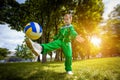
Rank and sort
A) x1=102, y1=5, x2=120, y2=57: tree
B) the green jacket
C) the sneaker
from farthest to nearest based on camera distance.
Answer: x1=102, y1=5, x2=120, y2=57: tree
the green jacket
the sneaker

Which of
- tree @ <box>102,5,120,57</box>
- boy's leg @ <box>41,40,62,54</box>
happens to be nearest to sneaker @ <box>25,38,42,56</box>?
boy's leg @ <box>41,40,62,54</box>

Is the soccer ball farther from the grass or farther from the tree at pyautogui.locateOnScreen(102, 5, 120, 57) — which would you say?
the tree at pyautogui.locateOnScreen(102, 5, 120, 57)

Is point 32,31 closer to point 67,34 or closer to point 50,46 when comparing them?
point 50,46

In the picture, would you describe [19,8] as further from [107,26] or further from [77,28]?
[107,26]

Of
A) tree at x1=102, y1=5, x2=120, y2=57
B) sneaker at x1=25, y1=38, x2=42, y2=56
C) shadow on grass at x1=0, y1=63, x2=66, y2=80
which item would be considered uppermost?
tree at x1=102, y1=5, x2=120, y2=57

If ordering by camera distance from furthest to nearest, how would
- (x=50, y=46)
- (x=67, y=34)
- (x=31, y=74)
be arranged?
(x=31, y=74)
(x=67, y=34)
(x=50, y=46)

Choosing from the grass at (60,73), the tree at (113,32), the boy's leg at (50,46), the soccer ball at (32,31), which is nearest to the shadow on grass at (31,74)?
the grass at (60,73)

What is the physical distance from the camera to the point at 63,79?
5.81 metres

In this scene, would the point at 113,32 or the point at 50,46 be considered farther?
the point at 113,32

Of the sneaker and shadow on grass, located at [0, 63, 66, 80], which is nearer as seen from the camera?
the sneaker

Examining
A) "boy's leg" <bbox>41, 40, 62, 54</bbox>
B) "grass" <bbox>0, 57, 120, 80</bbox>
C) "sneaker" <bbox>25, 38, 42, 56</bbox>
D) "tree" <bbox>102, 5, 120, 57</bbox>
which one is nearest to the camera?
"sneaker" <bbox>25, 38, 42, 56</bbox>

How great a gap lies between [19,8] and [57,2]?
29.0 ft

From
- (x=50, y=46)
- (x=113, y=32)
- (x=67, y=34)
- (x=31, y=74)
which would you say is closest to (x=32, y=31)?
(x=50, y=46)

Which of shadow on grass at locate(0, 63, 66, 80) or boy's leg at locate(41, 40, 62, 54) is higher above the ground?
boy's leg at locate(41, 40, 62, 54)
